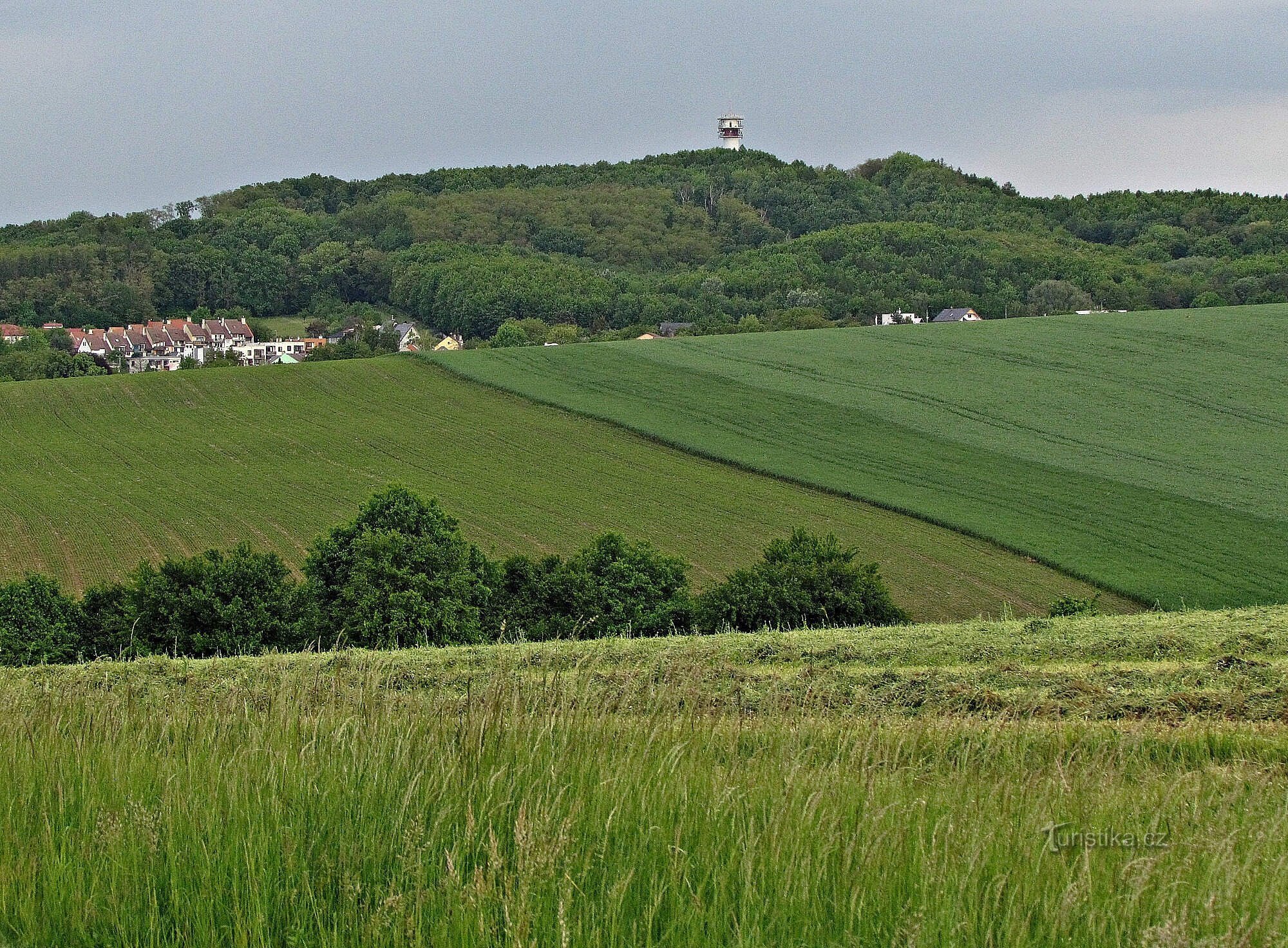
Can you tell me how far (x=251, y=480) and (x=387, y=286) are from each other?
334 ft

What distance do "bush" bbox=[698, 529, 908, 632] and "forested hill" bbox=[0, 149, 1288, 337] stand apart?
260 ft

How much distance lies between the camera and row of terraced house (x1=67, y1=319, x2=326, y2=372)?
431 feet

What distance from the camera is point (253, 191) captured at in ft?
644

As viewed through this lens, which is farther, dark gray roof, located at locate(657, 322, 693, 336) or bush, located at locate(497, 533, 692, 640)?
dark gray roof, located at locate(657, 322, 693, 336)

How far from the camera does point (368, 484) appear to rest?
181 ft

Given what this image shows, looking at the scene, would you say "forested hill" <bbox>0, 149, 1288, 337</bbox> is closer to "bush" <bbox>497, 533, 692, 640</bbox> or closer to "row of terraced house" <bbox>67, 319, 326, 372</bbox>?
"row of terraced house" <bbox>67, 319, 326, 372</bbox>

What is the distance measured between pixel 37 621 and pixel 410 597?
896cm

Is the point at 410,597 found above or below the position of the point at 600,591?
above

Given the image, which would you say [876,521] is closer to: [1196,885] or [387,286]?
[1196,885]

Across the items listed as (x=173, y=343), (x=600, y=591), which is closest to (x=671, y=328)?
(x=173, y=343)

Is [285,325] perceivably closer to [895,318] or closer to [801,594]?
[895,318]

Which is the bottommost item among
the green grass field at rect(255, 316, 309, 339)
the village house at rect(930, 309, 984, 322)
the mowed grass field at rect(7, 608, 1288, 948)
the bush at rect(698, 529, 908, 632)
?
the bush at rect(698, 529, 908, 632)

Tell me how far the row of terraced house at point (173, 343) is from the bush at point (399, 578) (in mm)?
95990

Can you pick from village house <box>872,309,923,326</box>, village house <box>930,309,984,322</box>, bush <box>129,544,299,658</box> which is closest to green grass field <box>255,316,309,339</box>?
village house <box>872,309,923,326</box>
